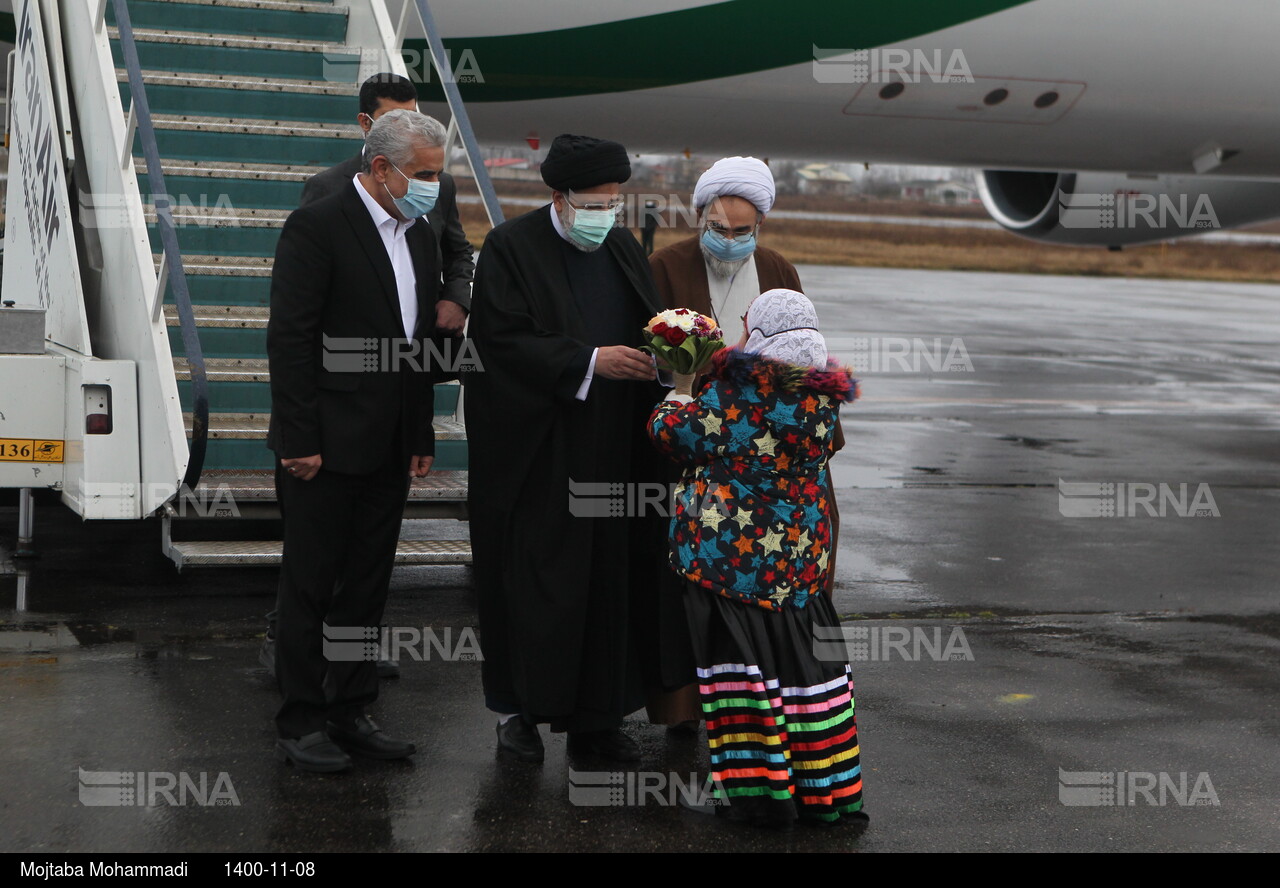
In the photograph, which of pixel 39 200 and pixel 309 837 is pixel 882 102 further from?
pixel 309 837

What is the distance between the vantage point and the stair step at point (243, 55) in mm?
7301

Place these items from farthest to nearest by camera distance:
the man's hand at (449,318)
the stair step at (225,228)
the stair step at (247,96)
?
the stair step at (247,96) → the stair step at (225,228) → the man's hand at (449,318)

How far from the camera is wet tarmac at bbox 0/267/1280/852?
382 cm

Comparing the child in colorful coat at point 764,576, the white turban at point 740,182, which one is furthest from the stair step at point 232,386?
the child in colorful coat at point 764,576

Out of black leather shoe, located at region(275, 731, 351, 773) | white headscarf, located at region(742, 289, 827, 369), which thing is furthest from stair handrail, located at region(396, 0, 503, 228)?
black leather shoe, located at region(275, 731, 351, 773)

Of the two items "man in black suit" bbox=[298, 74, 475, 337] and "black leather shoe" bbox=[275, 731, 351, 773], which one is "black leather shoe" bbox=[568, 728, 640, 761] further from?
"man in black suit" bbox=[298, 74, 475, 337]

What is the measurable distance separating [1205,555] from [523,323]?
478 cm

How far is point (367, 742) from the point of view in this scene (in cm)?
427

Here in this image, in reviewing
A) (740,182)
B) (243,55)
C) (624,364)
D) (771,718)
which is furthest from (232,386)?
(771,718)

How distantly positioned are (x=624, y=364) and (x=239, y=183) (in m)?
3.46

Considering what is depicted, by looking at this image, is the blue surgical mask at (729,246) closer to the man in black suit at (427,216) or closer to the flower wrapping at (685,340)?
the flower wrapping at (685,340)

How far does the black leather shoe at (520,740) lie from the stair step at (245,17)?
4688 mm

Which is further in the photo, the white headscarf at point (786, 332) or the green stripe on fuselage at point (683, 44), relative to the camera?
the green stripe on fuselage at point (683, 44)

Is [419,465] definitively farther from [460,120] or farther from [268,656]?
[460,120]
